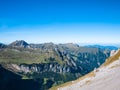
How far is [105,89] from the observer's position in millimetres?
42188

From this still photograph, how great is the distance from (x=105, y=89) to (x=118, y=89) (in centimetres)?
535

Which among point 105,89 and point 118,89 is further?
point 105,89

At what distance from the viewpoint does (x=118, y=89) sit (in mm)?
37094

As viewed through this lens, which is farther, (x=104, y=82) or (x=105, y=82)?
(x=104, y=82)

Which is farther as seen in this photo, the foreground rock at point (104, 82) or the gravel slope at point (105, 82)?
the foreground rock at point (104, 82)

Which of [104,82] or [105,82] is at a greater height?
[105,82]

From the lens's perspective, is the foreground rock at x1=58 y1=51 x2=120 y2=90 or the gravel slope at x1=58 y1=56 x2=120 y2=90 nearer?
the gravel slope at x1=58 y1=56 x2=120 y2=90
